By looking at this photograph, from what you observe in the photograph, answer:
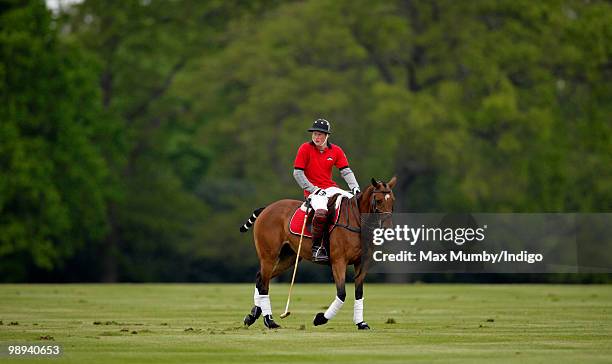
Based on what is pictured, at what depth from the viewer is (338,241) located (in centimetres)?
1842

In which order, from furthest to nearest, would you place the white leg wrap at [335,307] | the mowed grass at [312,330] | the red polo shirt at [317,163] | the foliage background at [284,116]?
the foliage background at [284,116], the red polo shirt at [317,163], the white leg wrap at [335,307], the mowed grass at [312,330]

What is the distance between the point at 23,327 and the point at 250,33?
39.7 metres

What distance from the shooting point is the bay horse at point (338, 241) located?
18.0m

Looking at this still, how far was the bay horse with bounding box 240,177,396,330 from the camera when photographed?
18.0 m

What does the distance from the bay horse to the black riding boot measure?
0.44 feet

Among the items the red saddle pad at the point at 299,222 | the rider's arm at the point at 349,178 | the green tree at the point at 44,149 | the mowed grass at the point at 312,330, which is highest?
the green tree at the point at 44,149

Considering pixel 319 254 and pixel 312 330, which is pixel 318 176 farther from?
pixel 312 330

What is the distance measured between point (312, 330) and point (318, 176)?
228cm

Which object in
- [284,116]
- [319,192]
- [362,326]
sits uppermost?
[284,116]

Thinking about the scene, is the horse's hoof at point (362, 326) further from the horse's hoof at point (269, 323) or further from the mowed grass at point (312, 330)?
the horse's hoof at point (269, 323)

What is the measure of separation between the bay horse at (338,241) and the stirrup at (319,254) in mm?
115

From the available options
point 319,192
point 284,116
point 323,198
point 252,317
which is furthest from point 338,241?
point 284,116

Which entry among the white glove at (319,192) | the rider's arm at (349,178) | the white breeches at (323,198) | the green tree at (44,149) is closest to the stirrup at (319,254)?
the white breeches at (323,198)

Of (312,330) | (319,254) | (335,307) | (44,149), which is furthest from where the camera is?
(44,149)
